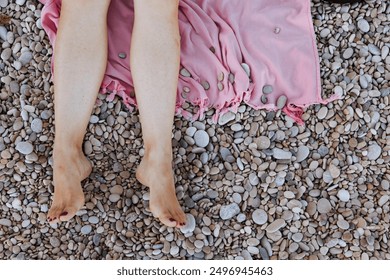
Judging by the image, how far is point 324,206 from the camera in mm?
1696

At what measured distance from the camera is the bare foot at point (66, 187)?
1.51 m

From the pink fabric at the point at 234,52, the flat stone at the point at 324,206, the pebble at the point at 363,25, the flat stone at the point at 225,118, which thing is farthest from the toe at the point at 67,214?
the pebble at the point at 363,25

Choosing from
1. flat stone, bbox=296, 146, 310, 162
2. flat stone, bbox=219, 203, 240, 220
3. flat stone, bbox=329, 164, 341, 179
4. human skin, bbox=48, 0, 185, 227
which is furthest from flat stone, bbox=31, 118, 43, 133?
flat stone, bbox=329, 164, 341, 179

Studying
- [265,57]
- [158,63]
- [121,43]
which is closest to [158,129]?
[158,63]

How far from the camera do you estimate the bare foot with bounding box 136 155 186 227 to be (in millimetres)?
1554

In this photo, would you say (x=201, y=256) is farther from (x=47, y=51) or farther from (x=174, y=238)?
(x=47, y=51)

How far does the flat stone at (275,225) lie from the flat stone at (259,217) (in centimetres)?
2

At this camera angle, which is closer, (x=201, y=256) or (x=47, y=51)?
(x=201, y=256)

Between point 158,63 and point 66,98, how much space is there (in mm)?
285

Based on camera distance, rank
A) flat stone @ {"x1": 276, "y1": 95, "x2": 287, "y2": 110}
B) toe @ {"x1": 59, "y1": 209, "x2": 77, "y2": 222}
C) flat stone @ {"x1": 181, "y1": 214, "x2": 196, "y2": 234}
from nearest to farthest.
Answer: toe @ {"x1": 59, "y1": 209, "x2": 77, "y2": 222} → flat stone @ {"x1": 181, "y1": 214, "x2": 196, "y2": 234} → flat stone @ {"x1": 276, "y1": 95, "x2": 287, "y2": 110}

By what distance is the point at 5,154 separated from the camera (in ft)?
5.52

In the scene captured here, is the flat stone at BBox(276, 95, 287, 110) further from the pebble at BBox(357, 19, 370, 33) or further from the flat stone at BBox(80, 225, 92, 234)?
the flat stone at BBox(80, 225, 92, 234)

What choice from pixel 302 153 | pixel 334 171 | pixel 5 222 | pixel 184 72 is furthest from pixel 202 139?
pixel 5 222

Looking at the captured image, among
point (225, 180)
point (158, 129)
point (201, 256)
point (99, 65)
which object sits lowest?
point (201, 256)
